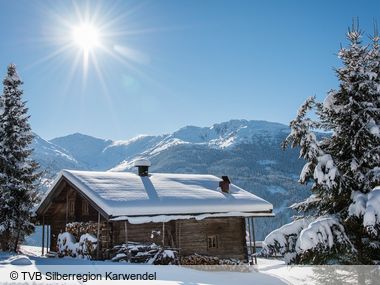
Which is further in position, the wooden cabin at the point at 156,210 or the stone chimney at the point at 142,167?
the stone chimney at the point at 142,167

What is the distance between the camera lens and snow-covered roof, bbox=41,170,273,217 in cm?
2145

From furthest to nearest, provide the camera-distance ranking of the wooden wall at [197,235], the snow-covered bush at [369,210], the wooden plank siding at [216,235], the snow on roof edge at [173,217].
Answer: the wooden plank siding at [216,235], the wooden wall at [197,235], the snow on roof edge at [173,217], the snow-covered bush at [369,210]

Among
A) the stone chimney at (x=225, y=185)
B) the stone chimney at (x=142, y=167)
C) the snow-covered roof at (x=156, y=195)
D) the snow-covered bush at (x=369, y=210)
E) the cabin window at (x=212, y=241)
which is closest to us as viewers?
the snow-covered bush at (x=369, y=210)

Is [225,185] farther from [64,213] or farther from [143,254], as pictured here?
[64,213]

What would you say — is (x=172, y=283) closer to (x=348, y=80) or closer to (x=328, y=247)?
(x=328, y=247)

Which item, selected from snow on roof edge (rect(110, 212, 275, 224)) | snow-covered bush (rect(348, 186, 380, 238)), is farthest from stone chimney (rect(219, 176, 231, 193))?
snow-covered bush (rect(348, 186, 380, 238))

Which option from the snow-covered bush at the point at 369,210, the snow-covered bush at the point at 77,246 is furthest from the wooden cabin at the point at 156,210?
the snow-covered bush at the point at 369,210

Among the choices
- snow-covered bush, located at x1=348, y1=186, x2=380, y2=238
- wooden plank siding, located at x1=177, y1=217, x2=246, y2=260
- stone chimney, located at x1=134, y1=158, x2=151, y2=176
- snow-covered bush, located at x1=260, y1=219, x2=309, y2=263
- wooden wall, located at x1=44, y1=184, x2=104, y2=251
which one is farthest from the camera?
stone chimney, located at x1=134, y1=158, x2=151, y2=176

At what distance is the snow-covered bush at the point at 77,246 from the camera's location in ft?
74.1

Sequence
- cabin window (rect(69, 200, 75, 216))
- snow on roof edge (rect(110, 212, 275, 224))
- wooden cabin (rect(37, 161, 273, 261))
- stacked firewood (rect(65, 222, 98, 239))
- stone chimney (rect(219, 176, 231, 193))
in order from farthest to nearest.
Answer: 1. stone chimney (rect(219, 176, 231, 193))
2. cabin window (rect(69, 200, 75, 216))
3. stacked firewood (rect(65, 222, 98, 239))
4. wooden cabin (rect(37, 161, 273, 261))
5. snow on roof edge (rect(110, 212, 275, 224))

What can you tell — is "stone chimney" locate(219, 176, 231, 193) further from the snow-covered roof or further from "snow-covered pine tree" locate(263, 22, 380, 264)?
"snow-covered pine tree" locate(263, 22, 380, 264)

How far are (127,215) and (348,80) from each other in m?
13.0

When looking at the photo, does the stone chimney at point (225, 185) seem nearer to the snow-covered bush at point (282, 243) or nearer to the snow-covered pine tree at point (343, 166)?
the snow-covered pine tree at point (343, 166)

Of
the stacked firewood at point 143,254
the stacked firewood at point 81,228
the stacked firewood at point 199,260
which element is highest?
the stacked firewood at point 81,228
